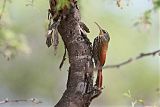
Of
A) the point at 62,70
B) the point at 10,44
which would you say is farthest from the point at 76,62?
the point at 62,70

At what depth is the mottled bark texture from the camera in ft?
2.81

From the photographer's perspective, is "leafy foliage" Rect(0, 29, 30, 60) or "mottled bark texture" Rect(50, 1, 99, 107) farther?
"leafy foliage" Rect(0, 29, 30, 60)

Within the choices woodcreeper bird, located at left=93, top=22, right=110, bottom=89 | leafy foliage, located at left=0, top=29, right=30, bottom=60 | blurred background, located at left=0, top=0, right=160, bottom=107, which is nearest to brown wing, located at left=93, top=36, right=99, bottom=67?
woodcreeper bird, located at left=93, top=22, right=110, bottom=89

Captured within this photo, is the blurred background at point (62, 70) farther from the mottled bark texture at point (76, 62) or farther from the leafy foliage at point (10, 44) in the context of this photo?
the mottled bark texture at point (76, 62)

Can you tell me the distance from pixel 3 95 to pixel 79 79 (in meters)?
2.14

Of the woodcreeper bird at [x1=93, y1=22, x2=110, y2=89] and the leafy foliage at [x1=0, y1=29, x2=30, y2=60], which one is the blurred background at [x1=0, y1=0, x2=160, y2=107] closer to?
the leafy foliage at [x1=0, y1=29, x2=30, y2=60]

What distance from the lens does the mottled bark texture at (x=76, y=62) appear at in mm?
856

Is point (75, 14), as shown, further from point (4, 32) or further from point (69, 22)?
point (4, 32)

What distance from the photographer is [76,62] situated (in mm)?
863

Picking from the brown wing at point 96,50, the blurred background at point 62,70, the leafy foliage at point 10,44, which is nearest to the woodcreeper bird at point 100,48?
the brown wing at point 96,50

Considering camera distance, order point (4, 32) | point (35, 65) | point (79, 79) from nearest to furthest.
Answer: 1. point (79, 79)
2. point (4, 32)
3. point (35, 65)

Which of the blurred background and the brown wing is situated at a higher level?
the brown wing

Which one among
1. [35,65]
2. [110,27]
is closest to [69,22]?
[110,27]

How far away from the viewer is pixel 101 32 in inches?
34.1
